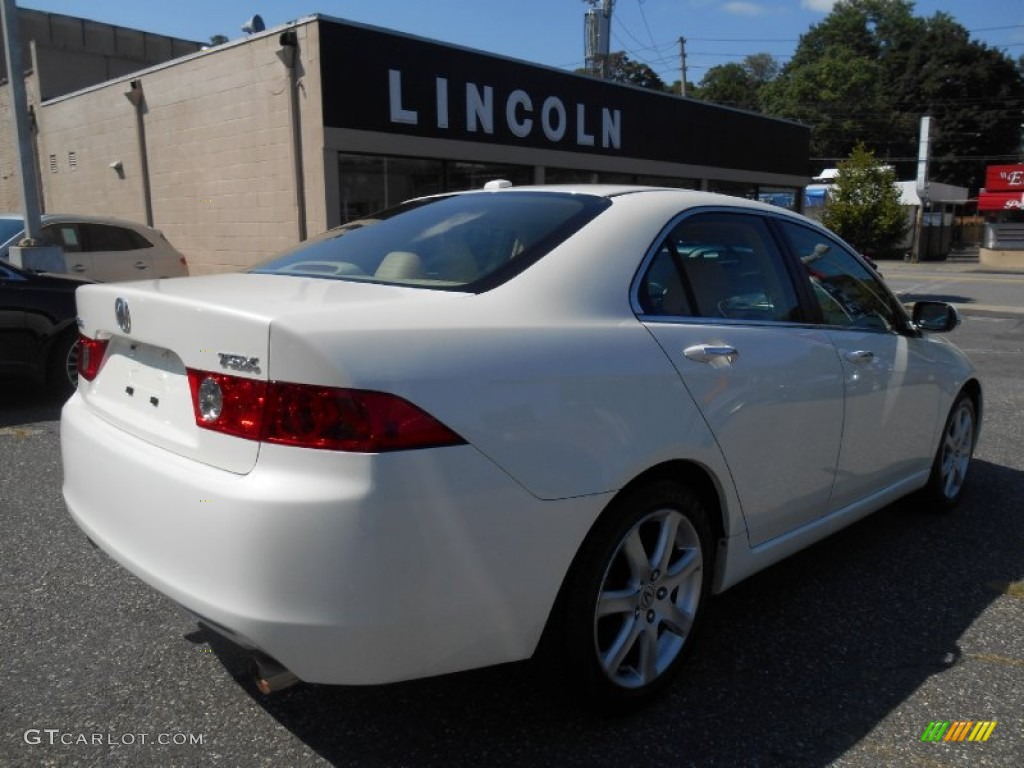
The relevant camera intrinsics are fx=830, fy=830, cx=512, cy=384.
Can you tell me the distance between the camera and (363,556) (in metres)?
1.92

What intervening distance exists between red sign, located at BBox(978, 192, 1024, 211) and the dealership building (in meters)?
32.5

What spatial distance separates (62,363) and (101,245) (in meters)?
4.45

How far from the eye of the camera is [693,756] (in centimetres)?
242

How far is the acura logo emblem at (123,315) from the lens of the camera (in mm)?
2508

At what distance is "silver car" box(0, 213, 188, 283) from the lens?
10.5m

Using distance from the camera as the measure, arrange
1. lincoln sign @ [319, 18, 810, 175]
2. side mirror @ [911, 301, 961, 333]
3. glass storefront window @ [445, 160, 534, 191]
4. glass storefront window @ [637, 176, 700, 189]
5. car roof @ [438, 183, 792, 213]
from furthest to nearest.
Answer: glass storefront window @ [637, 176, 700, 189] → glass storefront window @ [445, 160, 534, 191] → lincoln sign @ [319, 18, 810, 175] → side mirror @ [911, 301, 961, 333] → car roof @ [438, 183, 792, 213]

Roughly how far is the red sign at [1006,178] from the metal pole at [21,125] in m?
45.6

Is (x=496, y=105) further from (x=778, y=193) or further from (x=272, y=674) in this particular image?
(x=778, y=193)

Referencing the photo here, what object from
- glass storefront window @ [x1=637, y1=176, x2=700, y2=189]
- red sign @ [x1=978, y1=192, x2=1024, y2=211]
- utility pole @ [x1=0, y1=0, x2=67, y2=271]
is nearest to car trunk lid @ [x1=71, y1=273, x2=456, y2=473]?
utility pole @ [x1=0, y1=0, x2=67, y2=271]

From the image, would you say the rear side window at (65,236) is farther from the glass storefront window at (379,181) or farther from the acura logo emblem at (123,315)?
the acura logo emblem at (123,315)

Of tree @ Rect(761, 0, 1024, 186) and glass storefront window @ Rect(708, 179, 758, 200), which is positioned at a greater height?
tree @ Rect(761, 0, 1024, 186)

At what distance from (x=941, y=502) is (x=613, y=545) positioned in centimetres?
292

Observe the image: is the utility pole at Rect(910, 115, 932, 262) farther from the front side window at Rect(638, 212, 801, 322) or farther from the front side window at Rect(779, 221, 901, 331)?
the front side window at Rect(638, 212, 801, 322)

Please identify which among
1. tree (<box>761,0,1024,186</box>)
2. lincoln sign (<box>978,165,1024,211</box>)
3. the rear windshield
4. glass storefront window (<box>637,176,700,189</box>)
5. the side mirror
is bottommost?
the side mirror
